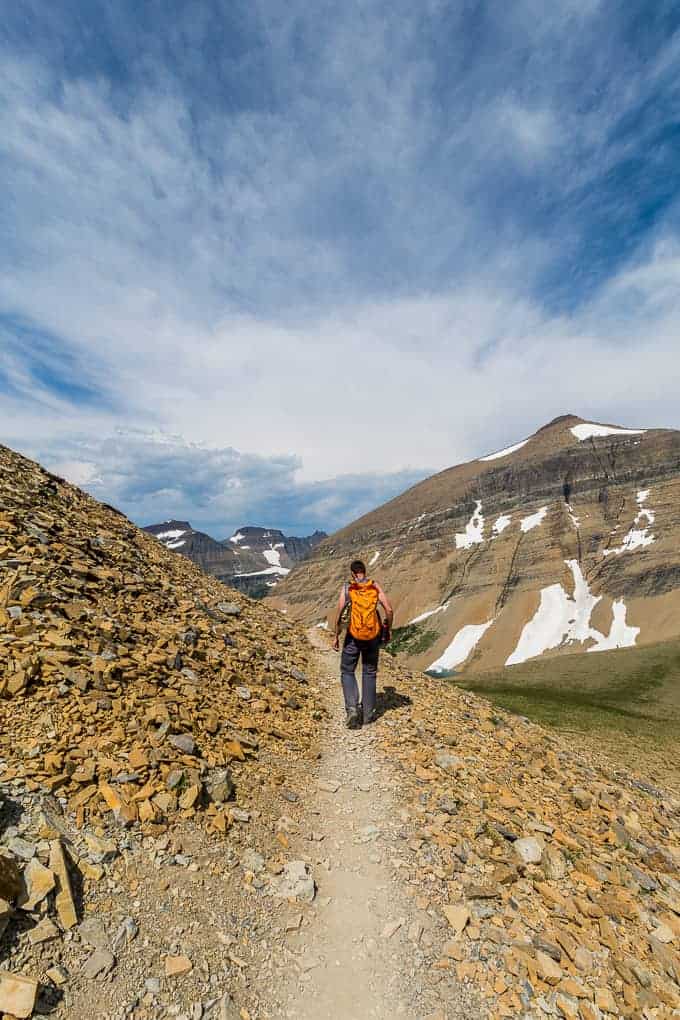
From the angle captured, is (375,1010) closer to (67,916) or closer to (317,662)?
(67,916)

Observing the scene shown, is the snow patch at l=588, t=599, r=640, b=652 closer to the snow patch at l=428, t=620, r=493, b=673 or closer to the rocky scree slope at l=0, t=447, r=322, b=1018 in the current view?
the snow patch at l=428, t=620, r=493, b=673

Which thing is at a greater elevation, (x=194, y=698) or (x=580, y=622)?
(x=194, y=698)

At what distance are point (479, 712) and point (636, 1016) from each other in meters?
10.3

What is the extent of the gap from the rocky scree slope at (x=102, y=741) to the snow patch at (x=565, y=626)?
165 metres

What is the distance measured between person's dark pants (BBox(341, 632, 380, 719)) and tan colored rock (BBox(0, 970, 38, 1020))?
29.7 ft

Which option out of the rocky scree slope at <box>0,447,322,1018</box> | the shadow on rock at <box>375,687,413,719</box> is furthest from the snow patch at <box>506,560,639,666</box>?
the rocky scree slope at <box>0,447,322,1018</box>

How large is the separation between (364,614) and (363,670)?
159 centimetres

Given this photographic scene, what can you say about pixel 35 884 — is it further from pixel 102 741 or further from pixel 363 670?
pixel 363 670

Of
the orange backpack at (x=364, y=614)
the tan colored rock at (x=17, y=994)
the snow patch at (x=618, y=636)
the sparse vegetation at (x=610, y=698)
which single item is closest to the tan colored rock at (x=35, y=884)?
the tan colored rock at (x=17, y=994)

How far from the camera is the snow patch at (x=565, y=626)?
167500 mm

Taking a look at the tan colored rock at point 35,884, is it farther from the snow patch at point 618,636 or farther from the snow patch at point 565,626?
the snow patch at point 618,636

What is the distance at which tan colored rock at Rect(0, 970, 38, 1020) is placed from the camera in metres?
4.64

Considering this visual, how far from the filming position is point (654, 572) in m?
181

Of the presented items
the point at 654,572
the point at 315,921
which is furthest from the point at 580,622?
the point at 315,921
